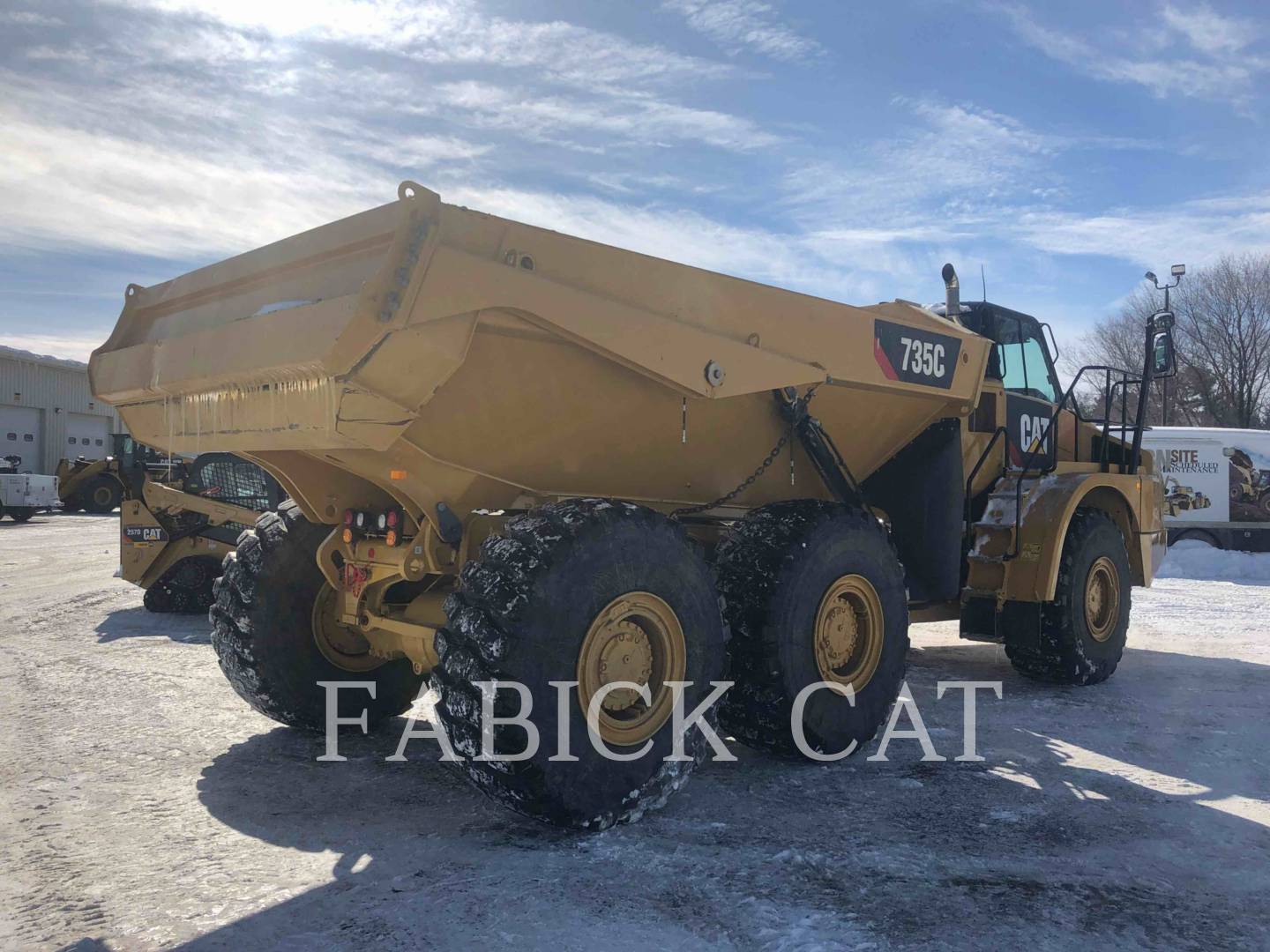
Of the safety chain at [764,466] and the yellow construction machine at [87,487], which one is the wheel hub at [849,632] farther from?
the yellow construction machine at [87,487]

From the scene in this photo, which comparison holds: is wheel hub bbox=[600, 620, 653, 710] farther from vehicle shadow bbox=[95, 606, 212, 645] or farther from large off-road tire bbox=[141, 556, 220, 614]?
large off-road tire bbox=[141, 556, 220, 614]

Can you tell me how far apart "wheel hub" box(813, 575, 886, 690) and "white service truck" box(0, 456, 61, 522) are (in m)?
25.7

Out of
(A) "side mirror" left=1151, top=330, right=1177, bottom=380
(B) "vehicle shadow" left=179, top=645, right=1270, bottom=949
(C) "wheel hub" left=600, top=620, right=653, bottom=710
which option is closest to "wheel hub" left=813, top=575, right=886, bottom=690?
(B) "vehicle shadow" left=179, top=645, right=1270, bottom=949

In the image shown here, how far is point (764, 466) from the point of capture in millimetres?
5176

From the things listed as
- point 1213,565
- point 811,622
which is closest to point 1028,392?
point 811,622

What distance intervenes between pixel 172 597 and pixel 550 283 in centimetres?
810

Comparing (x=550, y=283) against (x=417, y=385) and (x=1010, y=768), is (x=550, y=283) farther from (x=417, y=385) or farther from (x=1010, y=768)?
(x=1010, y=768)

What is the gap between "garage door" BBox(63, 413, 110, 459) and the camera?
37.4 metres

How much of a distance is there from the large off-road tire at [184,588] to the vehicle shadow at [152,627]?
0.37 feet

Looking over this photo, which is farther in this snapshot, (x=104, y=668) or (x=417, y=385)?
(x=104, y=668)

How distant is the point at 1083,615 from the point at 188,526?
8.47m

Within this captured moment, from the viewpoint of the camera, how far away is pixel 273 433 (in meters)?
3.77

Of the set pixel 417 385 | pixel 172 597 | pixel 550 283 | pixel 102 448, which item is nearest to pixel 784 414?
pixel 550 283

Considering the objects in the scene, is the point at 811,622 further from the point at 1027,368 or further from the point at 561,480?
the point at 1027,368
